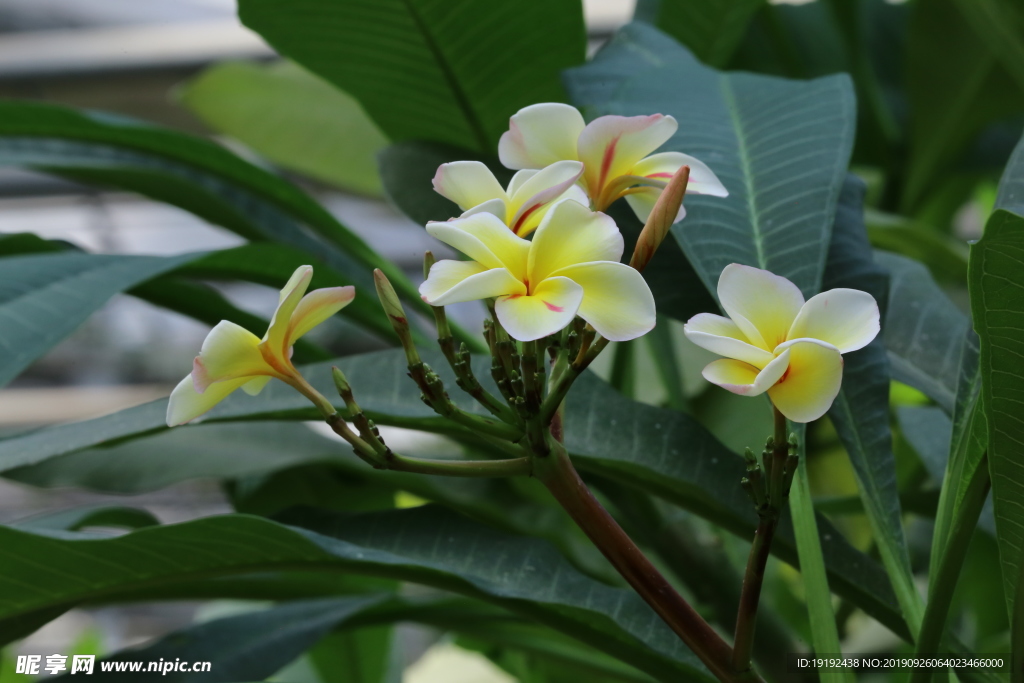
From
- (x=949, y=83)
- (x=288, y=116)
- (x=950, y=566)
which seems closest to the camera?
(x=950, y=566)

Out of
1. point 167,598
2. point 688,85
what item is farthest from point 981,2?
point 167,598

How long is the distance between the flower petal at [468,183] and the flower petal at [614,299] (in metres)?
0.06

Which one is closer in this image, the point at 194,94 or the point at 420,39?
the point at 420,39

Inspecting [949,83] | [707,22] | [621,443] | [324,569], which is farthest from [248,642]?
[949,83]

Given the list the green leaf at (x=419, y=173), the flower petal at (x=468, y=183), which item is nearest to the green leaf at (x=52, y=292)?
the green leaf at (x=419, y=173)

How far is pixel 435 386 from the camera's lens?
264mm

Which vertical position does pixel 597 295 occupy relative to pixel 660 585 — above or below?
above

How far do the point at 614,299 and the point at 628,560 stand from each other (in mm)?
92

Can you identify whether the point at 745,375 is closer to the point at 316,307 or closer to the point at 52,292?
the point at 316,307

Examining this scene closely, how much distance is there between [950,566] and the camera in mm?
342

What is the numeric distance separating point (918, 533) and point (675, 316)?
0.44 m

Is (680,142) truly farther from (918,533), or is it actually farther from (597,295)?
(918,533)

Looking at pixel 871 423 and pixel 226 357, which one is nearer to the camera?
pixel 226 357

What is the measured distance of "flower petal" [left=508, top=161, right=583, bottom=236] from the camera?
0.93ft
